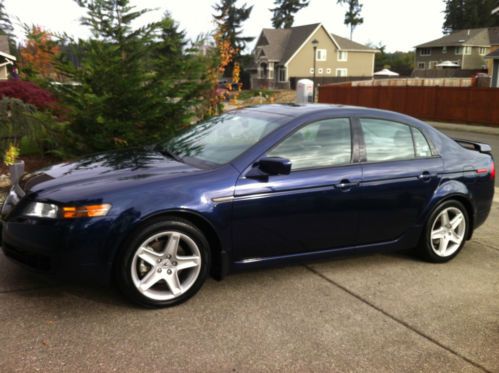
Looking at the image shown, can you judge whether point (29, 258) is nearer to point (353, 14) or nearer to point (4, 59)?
point (4, 59)

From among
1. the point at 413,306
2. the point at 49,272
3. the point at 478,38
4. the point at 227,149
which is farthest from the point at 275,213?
the point at 478,38

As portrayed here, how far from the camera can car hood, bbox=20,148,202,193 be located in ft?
12.2

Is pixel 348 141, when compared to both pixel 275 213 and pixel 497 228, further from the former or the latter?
pixel 497 228

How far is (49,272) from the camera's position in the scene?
3498 mm

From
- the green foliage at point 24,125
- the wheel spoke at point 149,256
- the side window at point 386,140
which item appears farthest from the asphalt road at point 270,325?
the green foliage at point 24,125

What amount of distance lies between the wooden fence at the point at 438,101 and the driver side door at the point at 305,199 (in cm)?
1912

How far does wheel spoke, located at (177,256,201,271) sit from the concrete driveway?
306mm

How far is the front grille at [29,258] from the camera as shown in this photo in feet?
11.5

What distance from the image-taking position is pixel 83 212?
3.45 meters

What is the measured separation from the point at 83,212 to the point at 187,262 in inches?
32.6

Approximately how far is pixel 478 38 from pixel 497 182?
65.0m

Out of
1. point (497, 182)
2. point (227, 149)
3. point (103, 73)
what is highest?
point (103, 73)

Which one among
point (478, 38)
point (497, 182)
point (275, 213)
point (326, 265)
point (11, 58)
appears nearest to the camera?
point (275, 213)

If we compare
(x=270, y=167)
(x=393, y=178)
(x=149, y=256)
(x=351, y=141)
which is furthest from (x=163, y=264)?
(x=393, y=178)
